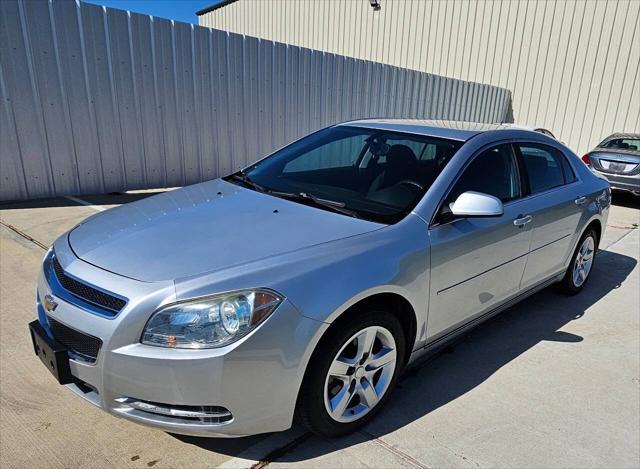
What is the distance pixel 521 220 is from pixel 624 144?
8.84 metres

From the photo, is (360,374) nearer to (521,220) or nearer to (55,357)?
(55,357)

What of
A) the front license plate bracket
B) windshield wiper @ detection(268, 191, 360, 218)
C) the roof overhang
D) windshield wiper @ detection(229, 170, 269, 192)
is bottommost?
the front license plate bracket

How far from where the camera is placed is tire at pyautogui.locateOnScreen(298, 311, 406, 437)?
2.11m

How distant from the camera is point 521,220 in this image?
319cm

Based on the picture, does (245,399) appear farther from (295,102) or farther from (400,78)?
(400,78)

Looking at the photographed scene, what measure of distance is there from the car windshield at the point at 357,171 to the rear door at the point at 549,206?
93 centimetres

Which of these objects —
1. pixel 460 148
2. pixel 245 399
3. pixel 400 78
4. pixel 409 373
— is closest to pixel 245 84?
pixel 400 78

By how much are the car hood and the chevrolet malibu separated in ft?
0.04

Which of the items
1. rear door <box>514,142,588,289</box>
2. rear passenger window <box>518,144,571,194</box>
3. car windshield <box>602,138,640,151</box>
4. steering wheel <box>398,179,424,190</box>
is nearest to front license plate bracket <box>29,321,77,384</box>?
steering wheel <box>398,179,424,190</box>

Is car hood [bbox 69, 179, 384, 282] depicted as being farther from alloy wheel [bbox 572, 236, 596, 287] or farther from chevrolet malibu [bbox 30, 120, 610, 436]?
alloy wheel [bbox 572, 236, 596, 287]

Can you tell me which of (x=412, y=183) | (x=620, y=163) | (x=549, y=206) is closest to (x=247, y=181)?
(x=412, y=183)

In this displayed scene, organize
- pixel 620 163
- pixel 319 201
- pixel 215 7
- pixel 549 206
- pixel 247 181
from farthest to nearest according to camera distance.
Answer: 1. pixel 215 7
2. pixel 620 163
3. pixel 549 206
4. pixel 247 181
5. pixel 319 201

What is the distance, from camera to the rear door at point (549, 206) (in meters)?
3.45

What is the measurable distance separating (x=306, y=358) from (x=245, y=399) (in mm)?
305
